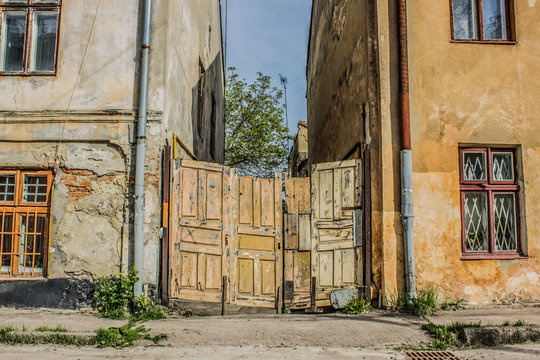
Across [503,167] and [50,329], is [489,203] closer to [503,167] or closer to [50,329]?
[503,167]

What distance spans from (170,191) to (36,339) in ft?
9.02

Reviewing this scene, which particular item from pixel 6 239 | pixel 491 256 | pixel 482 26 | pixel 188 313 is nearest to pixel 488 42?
pixel 482 26

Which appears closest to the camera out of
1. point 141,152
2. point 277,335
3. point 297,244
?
point 277,335

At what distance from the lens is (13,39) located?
7.74 meters

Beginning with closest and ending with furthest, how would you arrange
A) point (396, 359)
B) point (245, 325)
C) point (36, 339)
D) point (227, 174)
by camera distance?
point (396, 359), point (36, 339), point (245, 325), point (227, 174)

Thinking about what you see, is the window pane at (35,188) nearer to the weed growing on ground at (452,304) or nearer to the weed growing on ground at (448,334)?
the weed growing on ground at (448,334)

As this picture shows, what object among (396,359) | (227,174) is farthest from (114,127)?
(396,359)

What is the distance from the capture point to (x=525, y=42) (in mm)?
7758

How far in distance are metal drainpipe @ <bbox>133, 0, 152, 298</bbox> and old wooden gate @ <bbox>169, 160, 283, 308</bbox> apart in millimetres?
485

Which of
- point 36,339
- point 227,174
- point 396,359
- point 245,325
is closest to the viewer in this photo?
point 396,359

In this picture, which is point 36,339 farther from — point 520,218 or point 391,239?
point 520,218

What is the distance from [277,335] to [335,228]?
231 cm

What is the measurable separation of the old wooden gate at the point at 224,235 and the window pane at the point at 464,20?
3.92 meters

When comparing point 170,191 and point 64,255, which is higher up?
point 170,191
